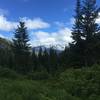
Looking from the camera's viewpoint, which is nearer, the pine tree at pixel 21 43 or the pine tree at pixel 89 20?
the pine tree at pixel 89 20

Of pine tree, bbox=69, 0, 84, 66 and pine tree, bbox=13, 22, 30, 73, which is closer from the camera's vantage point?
pine tree, bbox=69, 0, 84, 66

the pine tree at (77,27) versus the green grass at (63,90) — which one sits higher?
the pine tree at (77,27)

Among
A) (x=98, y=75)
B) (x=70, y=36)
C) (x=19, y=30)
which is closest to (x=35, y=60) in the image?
(x=19, y=30)

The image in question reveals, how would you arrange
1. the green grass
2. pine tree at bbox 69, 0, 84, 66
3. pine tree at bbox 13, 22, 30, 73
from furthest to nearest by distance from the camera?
1. pine tree at bbox 13, 22, 30, 73
2. pine tree at bbox 69, 0, 84, 66
3. the green grass

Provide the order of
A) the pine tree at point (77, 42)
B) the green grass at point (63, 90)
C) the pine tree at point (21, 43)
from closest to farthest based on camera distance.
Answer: the green grass at point (63, 90) < the pine tree at point (77, 42) < the pine tree at point (21, 43)

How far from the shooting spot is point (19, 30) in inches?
2512

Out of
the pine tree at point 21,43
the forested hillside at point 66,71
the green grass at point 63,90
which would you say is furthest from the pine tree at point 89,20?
the green grass at point 63,90

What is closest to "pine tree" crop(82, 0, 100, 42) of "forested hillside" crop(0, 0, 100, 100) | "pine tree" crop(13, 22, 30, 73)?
"forested hillside" crop(0, 0, 100, 100)

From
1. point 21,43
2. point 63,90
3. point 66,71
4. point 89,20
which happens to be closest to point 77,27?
point 89,20

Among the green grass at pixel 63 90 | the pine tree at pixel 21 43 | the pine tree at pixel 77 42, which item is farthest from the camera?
the pine tree at pixel 21 43

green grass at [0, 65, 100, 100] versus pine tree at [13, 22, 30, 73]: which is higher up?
pine tree at [13, 22, 30, 73]

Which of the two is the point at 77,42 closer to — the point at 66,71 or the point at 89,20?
the point at 89,20

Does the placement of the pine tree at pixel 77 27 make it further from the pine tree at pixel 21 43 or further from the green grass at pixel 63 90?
the green grass at pixel 63 90

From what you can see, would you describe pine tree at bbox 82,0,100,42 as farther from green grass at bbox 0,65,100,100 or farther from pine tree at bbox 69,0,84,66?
green grass at bbox 0,65,100,100
